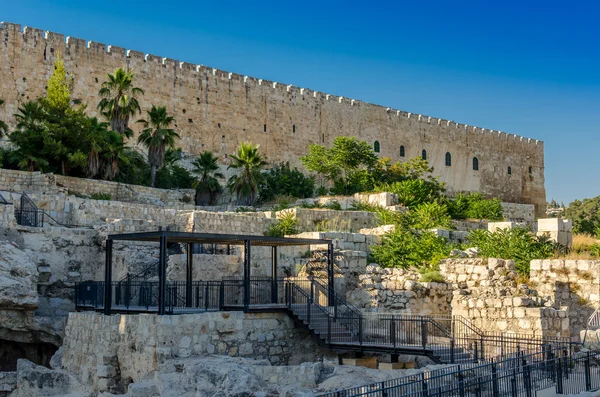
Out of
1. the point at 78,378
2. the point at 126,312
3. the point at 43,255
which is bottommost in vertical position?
the point at 78,378

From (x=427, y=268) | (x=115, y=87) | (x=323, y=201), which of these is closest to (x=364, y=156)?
(x=323, y=201)

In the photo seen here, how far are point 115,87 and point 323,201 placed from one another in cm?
963

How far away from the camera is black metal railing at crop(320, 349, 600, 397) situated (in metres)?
10.9

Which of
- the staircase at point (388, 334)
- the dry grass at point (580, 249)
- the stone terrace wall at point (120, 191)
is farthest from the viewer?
the stone terrace wall at point (120, 191)

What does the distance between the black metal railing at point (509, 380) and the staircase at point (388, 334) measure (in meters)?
1.16

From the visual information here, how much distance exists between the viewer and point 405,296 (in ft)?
59.8

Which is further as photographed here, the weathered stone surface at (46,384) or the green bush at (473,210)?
the green bush at (473,210)

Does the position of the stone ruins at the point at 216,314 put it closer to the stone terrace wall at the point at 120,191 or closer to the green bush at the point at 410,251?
the green bush at the point at 410,251

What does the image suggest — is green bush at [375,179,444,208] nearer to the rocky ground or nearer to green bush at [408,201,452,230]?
green bush at [408,201,452,230]

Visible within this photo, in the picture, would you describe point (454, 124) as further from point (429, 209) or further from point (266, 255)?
point (266, 255)

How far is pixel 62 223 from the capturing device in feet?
67.1

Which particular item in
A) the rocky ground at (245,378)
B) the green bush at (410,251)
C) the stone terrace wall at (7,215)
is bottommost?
the rocky ground at (245,378)

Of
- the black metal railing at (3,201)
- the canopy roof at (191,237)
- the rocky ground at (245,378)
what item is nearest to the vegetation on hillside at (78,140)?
the black metal railing at (3,201)

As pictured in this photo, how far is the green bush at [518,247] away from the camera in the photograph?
20284 mm
